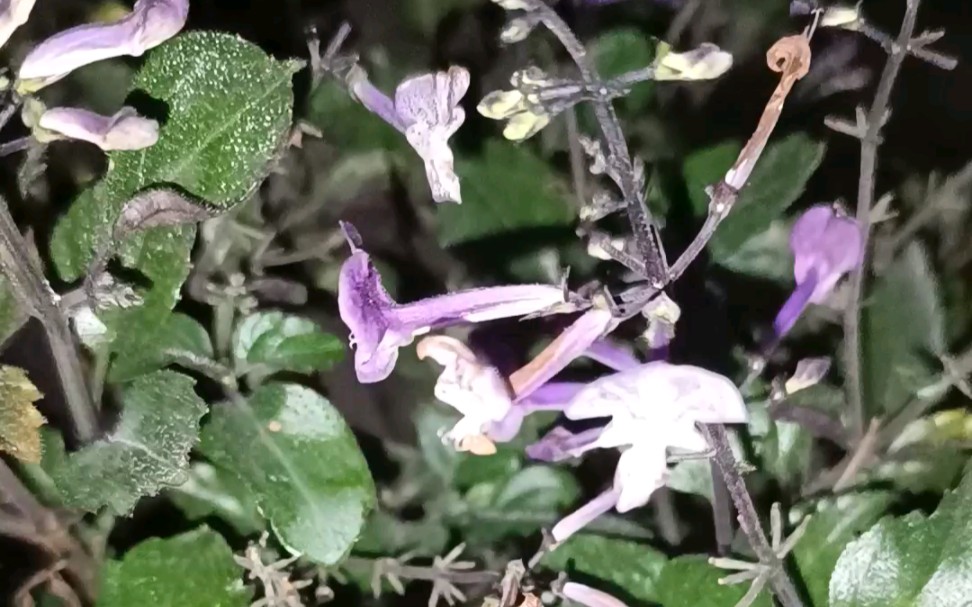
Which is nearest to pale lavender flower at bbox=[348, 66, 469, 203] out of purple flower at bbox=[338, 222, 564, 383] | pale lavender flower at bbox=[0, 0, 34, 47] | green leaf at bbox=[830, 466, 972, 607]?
purple flower at bbox=[338, 222, 564, 383]

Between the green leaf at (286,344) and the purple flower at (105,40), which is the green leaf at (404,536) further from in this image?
the purple flower at (105,40)

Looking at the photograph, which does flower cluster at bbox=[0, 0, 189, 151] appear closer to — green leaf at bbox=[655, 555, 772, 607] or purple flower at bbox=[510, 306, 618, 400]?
purple flower at bbox=[510, 306, 618, 400]

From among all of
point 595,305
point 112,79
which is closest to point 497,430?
point 595,305

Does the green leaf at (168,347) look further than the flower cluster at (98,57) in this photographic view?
Yes

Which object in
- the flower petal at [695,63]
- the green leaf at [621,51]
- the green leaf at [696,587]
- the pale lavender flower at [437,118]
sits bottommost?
the green leaf at [696,587]

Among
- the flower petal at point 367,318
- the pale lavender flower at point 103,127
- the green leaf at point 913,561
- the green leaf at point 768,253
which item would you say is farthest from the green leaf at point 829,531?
the pale lavender flower at point 103,127

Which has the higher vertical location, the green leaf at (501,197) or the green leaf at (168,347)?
the green leaf at (501,197)

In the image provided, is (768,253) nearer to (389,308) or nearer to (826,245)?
(826,245)
